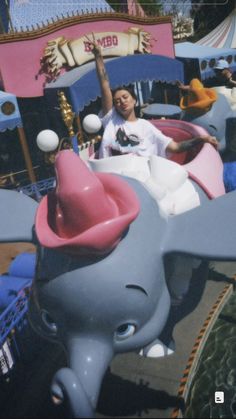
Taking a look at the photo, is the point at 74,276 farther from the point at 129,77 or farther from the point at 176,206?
the point at 129,77

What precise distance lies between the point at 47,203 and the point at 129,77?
8.59 meters

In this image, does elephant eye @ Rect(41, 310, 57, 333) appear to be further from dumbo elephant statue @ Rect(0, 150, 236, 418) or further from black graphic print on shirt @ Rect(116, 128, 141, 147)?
black graphic print on shirt @ Rect(116, 128, 141, 147)

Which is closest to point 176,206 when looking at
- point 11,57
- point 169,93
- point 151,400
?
point 151,400

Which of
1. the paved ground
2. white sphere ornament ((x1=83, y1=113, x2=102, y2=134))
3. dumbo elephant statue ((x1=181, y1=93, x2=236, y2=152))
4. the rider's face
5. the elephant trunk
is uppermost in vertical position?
the rider's face

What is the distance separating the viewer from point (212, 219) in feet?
8.34

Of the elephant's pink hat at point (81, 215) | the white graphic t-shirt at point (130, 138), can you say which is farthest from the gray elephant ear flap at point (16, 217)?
the white graphic t-shirt at point (130, 138)

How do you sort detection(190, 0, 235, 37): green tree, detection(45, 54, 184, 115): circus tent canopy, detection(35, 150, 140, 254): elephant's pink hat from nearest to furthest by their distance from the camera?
1. detection(35, 150, 140, 254): elephant's pink hat
2. detection(45, 54, 184, 115): circus tent canopy
3. detection(190, 0, 235, 37): green tree

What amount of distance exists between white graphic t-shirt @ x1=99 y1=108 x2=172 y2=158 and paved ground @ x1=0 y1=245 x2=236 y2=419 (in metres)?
1.14

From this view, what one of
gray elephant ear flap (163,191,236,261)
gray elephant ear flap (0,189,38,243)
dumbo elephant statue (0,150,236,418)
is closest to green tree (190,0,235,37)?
gray elephant ear flap (0,189,38,243)

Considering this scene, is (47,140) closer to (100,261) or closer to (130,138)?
(130,138)

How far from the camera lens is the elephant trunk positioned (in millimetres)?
2064

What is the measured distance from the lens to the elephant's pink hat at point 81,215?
219 cm

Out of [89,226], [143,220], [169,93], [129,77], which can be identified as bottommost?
[169,93]

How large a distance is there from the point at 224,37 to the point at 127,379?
18186 millimetres
